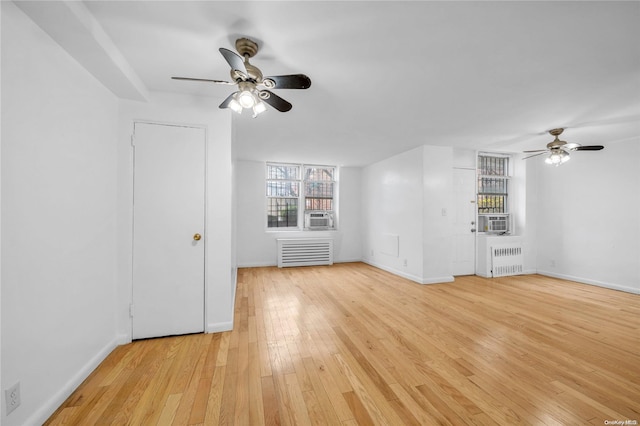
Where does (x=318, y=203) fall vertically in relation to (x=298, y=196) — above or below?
below

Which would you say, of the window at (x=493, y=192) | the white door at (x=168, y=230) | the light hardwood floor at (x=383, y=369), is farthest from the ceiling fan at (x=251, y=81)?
the window at (x=493, y=192)

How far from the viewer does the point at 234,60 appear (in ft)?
4.97

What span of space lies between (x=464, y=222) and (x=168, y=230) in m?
5.18

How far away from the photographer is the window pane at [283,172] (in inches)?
242

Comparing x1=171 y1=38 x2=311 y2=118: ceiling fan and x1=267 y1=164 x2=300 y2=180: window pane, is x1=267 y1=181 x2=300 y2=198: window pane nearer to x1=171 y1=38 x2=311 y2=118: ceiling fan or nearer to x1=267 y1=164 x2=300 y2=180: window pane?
x1=267 y1=164 x2=300 y2=180: window pane

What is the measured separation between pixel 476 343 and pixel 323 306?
175 cm

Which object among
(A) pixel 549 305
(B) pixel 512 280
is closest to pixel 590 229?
(B) pixel 512 280

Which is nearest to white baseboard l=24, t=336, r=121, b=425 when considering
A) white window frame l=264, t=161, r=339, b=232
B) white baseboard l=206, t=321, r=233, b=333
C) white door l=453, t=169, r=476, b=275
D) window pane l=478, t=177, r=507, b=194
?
white baseboard l=206, t=321, r=233, b=333

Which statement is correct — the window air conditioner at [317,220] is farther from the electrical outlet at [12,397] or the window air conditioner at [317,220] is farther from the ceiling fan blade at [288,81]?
the electrical outlet at [12,397]

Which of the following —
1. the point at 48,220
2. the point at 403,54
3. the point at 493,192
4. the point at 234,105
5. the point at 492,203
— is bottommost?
the point at 48,220

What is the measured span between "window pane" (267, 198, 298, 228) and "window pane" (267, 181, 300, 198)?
0.42 feet

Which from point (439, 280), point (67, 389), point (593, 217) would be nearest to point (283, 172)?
point (439, 280)

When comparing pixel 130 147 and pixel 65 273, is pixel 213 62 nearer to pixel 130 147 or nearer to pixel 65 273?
pixel 130 147

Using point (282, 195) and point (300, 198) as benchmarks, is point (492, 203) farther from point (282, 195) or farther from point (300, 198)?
point (282, 195)
